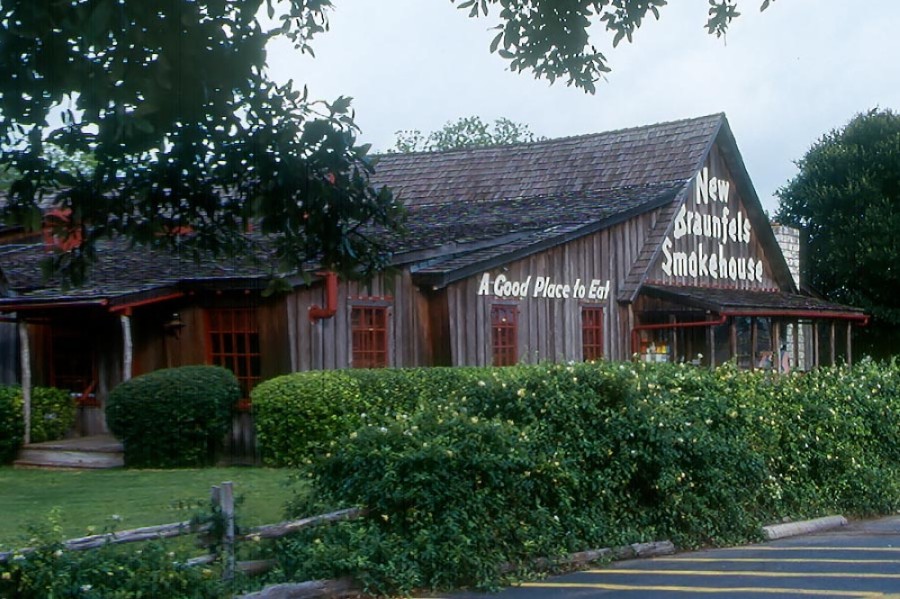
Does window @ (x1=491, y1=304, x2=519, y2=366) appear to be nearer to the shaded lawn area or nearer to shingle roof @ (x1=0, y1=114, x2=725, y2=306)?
shingle roof @ (x1=0, y1=114, x2=725, y2=306)

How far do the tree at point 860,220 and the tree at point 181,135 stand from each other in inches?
1345

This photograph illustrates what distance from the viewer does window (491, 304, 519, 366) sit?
24141 mm

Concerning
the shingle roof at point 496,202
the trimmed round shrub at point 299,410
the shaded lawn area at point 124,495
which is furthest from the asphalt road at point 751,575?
the shingle roof at point 496,202

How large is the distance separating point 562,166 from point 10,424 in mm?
15623

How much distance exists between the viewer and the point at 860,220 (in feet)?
149

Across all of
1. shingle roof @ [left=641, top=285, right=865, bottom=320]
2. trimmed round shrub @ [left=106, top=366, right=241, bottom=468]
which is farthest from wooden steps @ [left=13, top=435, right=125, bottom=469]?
shingle roof @ [left=641, top=285, right=865, bottom=320]

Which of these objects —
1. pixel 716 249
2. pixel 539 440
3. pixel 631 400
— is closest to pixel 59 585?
pixel 539 440

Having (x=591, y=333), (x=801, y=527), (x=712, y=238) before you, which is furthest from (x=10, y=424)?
(x=712, y=238)

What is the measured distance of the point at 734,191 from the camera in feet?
106

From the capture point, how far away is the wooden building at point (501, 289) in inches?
835

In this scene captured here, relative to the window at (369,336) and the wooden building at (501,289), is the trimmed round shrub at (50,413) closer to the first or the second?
the wooden building at (501,289)

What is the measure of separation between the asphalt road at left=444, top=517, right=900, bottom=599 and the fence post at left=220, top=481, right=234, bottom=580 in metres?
1.96

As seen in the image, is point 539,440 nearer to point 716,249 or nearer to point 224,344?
point 224,344

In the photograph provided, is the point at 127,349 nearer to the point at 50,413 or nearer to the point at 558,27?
the point at 50,413
